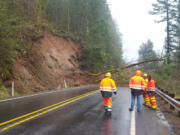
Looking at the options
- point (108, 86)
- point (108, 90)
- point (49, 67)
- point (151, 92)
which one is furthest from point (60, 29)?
point (108, 90)

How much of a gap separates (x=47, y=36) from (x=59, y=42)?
3.05 meters

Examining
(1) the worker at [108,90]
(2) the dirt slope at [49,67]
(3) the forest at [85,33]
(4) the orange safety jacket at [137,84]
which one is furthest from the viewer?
(3) the forest at [85,33]

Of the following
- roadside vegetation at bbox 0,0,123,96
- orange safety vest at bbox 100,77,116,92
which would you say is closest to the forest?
roadside vegetation at bbox 0,0,123,96

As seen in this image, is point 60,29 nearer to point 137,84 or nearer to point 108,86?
point 137,84

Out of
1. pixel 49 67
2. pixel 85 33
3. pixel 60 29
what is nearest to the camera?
pixel 49 67

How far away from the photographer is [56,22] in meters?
40.6

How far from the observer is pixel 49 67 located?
2614cm

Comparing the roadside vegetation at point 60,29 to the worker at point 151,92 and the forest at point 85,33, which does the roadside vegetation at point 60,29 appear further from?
the worker at point 151,92

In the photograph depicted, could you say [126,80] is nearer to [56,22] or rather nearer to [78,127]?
[56,22]

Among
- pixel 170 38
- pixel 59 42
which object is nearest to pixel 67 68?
pixel 59 42

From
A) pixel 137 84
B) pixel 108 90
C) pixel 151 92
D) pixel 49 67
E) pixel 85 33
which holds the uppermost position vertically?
pixel 85 33

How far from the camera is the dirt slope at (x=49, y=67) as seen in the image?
19.4 meters

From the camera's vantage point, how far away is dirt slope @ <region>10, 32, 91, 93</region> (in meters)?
19.4

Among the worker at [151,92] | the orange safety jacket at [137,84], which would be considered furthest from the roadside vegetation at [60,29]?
the worker at [151,92]
